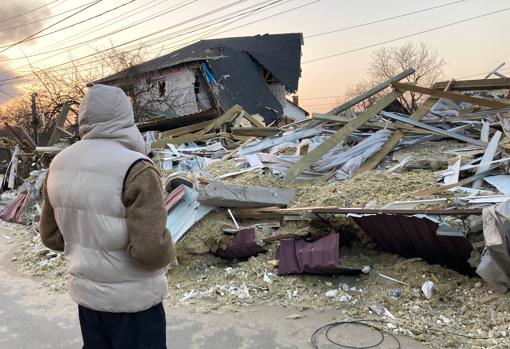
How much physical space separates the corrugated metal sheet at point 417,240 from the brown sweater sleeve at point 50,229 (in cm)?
321

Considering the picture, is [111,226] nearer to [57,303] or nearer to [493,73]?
[57,303]

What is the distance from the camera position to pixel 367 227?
4996 mm

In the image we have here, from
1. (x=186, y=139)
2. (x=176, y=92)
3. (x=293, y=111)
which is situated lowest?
(x=293, y=111)

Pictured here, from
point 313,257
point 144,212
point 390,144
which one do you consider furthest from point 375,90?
point 144,212

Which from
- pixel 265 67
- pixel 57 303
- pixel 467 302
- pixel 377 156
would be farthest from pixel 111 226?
pixel 265 67

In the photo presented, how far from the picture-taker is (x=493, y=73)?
9.06m

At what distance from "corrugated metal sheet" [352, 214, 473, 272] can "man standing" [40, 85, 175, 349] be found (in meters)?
3.08

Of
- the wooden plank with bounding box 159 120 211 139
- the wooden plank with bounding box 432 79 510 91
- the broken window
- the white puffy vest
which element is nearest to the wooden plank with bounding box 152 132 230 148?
the wooden plank with bounding box 159 120 211 139

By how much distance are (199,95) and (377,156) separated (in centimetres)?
1564

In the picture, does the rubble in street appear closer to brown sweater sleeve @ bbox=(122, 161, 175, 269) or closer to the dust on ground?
the dust on ground

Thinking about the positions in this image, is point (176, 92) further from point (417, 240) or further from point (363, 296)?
point (363, 296)

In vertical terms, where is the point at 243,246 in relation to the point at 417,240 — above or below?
above

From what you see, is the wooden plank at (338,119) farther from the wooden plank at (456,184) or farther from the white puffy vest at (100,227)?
the white puffy vest at (100,227)

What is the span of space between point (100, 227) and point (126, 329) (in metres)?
0.46
